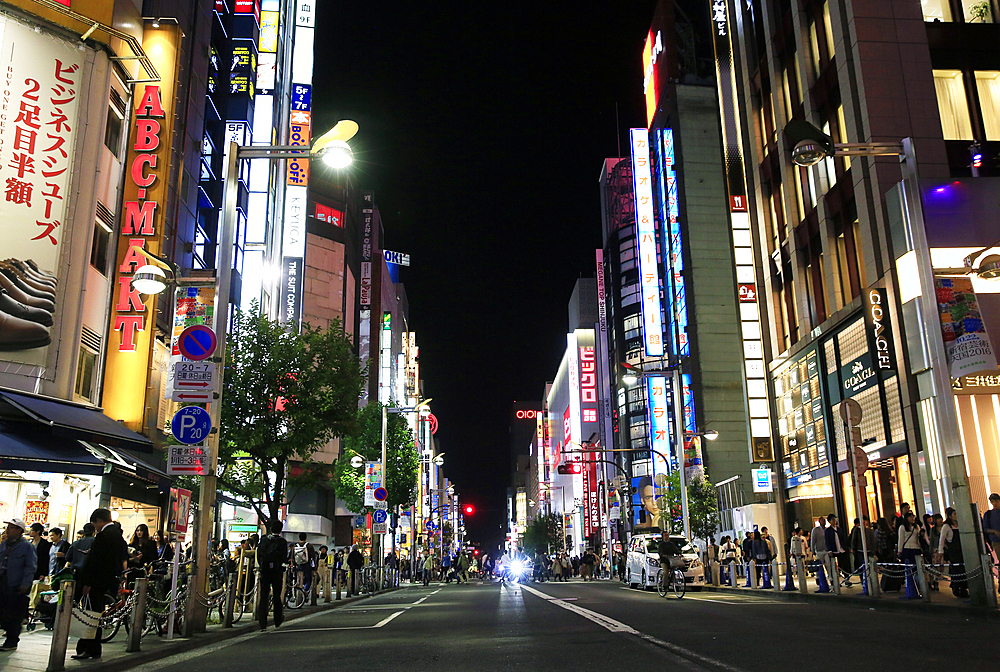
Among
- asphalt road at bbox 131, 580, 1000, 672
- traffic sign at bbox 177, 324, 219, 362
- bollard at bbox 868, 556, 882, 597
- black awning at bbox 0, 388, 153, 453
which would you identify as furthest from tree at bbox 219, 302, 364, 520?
bollard at bbox 868, 556, 882, 597

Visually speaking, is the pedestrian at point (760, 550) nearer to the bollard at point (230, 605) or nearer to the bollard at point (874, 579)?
the bollard at point (874, 579)

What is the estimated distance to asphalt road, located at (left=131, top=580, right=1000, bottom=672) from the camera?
741cm

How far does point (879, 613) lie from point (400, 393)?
78.3 meters

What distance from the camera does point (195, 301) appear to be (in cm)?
2417

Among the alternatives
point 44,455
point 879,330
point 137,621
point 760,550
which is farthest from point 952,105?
point 137,621

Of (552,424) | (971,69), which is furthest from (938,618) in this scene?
(552,424)

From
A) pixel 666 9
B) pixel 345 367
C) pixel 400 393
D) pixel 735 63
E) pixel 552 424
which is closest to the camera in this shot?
pixel 345 367

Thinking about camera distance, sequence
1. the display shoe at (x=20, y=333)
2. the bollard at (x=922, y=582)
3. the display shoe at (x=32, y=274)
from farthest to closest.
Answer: the display shoe at (x=32, y=274), the display shoe at (x=20, y=333), the bollard at (x=922, y=582)

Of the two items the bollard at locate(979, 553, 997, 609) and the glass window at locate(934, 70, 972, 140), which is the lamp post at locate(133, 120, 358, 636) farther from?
the glass window at locate(934, 70, 972, 140)

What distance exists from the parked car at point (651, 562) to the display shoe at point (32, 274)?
58.0ft

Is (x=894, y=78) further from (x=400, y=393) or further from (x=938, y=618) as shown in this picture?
(x=400, y=393)

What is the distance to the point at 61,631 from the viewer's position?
8.43 meters

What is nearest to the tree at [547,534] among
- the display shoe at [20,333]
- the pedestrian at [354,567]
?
the pedestrian at [354,567]

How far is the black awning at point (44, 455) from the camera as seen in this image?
15578 mm
